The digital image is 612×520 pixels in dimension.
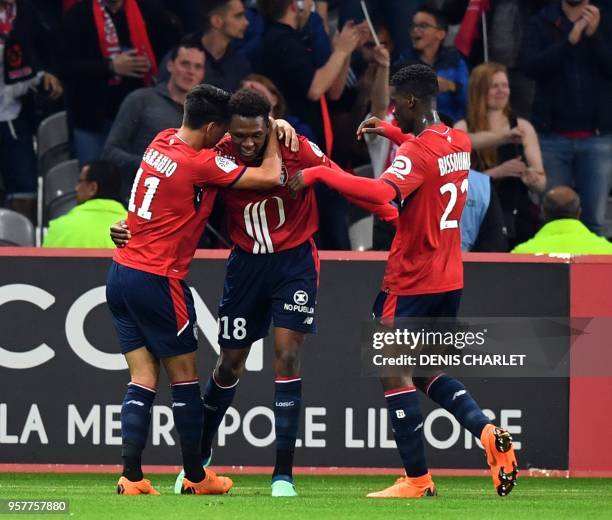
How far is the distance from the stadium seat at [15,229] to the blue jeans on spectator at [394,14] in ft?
10.9

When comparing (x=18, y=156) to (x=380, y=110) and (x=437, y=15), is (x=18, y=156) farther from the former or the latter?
(x=437, y=15)

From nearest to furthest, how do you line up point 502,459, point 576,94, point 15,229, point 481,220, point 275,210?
1. point 502,459
2. point 275,210
3. point 481,220
4. point 15,229
5. point 576,94

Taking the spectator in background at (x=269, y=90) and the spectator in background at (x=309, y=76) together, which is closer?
the spectator in background at (x=269, y=90)

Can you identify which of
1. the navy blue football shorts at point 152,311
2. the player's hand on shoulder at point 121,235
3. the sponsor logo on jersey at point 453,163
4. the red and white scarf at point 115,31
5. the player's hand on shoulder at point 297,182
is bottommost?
the navy blue football shorts at point 152,311

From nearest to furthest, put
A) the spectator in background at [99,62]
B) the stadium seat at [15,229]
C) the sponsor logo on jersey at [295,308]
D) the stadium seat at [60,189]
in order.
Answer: the sponsor logo on jersey at [295,308] → the stadium seat at [15,229] → the spectator in background at [99,62] → the stadium seat at [60,189]

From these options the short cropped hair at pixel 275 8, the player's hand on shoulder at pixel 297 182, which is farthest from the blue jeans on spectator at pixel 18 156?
the player's hand on shoulder at pixel 297 182

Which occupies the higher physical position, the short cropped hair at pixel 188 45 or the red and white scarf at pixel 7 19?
the red and white scarf at pixel 7 19

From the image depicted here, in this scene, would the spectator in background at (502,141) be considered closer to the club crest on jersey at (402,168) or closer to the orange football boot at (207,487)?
the club crest on jersey at (402,168)

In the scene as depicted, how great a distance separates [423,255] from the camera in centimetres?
868

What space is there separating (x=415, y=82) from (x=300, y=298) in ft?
4.39

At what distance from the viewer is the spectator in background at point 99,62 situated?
12.9 meters

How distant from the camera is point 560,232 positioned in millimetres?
11367

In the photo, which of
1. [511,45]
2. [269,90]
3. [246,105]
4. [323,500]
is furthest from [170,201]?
[511,45]

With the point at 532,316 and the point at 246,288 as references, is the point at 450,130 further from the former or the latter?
the point at 532,316
